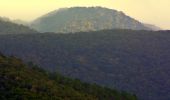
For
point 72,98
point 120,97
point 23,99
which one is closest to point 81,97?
point 72,98

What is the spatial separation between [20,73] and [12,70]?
140cm

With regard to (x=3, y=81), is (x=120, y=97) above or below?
below

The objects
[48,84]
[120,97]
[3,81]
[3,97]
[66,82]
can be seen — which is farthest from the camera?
[120,97]

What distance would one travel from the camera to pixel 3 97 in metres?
80.4

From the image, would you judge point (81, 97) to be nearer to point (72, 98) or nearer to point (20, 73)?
point (72, 98)

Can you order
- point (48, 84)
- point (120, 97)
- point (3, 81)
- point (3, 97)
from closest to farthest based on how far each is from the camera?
point (3, 97)
point (3, 81)
point (48, 84)
point (120, 97)

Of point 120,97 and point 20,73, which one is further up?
point 20,73

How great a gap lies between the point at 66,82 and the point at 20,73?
20.0m

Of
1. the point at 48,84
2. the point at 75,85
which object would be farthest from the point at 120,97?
the point at 48,84

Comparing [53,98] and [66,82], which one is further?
[66,82]

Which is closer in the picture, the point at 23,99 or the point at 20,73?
the point at 23,99

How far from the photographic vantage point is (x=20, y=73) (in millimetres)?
95562

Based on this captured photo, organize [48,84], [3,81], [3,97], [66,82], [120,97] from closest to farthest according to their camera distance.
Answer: [3,97] < [3,81] < [48,84] < [66,82] < [120,97]

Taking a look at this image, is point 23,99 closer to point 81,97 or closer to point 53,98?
point 53,98
